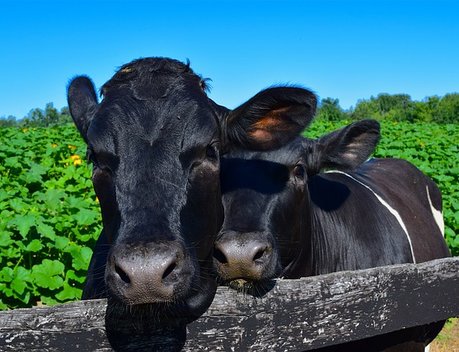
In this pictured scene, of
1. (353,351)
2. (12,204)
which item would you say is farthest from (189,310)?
(12,204)

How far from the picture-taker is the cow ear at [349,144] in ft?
14.2

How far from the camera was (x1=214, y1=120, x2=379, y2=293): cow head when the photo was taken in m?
2.91

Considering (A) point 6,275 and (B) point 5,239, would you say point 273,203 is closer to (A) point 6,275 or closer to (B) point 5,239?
(A) point 6,275

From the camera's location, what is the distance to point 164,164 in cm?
→ 248

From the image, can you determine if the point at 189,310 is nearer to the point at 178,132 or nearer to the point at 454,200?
the point at 178,132

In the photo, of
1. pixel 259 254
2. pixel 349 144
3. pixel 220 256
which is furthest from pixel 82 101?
pixel 349 144

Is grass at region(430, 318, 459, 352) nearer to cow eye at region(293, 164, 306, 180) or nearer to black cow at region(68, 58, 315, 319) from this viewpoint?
cow eye at region(293, 164, 306, 180)

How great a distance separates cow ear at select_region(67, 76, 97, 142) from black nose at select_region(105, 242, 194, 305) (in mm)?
1067

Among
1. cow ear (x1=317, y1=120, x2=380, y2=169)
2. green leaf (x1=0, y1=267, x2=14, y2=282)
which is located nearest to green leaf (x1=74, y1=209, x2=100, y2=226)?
green leaf (x1=0, y1=267, x2=14, y2=282)

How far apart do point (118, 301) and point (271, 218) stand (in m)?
1.48

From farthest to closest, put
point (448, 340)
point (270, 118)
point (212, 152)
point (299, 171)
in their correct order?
point (448, 340) → point (299, 171) → point (270, 118) → point (212, 152)

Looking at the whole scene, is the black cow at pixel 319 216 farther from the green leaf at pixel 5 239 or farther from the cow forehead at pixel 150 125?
the green leaf at pixel 5 239

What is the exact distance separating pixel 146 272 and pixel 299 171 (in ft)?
6.39

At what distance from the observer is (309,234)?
406 centimetres
